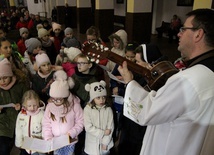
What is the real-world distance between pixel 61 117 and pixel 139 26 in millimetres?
6293

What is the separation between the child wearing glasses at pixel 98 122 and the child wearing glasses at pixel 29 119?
587mm

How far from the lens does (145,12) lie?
805cm

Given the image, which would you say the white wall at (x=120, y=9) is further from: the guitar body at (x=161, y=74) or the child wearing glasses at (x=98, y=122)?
the guitar body at (x=161, y=74)

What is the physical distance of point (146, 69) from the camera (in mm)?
1979

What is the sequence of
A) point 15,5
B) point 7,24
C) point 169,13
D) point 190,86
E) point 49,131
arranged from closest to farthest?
point 190,86, point 49,131, point 7,24, point 169,13, point 15,5

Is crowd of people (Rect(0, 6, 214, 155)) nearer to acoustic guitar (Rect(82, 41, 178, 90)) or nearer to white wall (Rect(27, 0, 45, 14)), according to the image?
acoustic guitar (Rect(82, 41, 178, 90))

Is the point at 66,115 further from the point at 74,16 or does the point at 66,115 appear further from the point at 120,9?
the point at 74,16

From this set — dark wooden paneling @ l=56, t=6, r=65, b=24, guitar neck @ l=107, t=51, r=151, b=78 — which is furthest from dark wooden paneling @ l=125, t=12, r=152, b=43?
dark wooden paneling @ l=56, t=6, r=65, b=24

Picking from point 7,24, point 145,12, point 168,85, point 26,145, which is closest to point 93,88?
point 26,145

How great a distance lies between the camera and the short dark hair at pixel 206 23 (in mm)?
1390

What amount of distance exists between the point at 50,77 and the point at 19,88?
1.49ft

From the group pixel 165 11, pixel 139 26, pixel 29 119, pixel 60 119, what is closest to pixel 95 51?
pixel 60 119

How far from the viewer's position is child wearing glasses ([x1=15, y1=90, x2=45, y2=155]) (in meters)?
2.62

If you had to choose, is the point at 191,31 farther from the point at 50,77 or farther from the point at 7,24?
the point at 7,24
